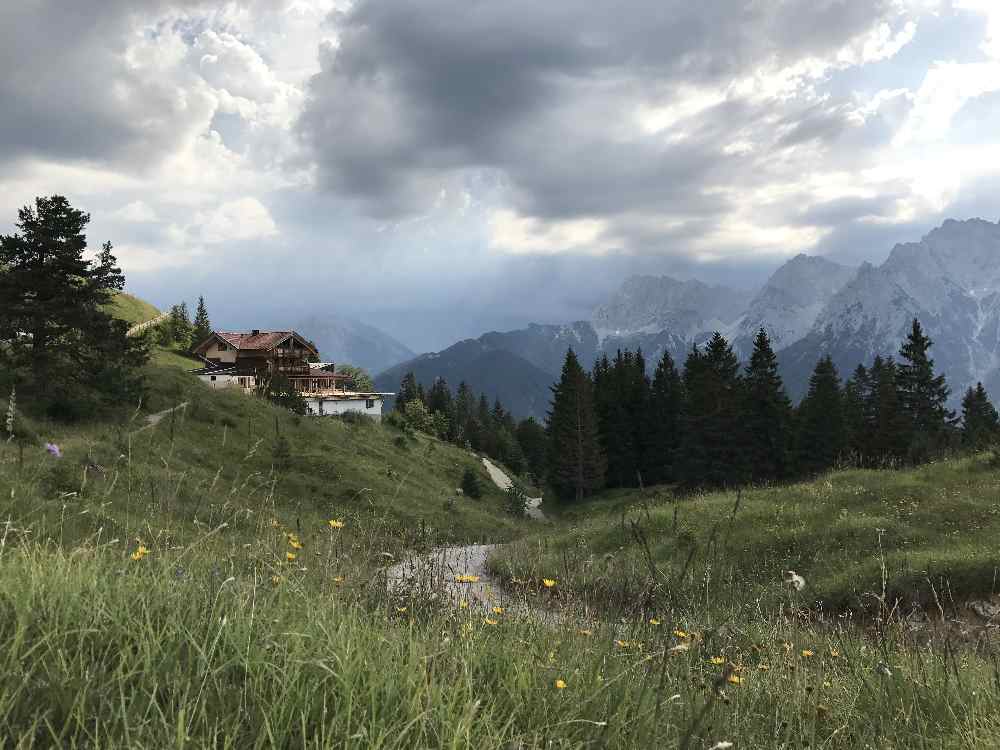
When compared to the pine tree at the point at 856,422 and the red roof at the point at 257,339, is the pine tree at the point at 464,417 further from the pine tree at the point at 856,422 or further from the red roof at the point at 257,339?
the pine tree at the point at 856,422

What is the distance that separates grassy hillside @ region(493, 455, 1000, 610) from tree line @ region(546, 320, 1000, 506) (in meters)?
29.2

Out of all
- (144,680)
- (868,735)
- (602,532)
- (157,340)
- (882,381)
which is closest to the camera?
(144,680)

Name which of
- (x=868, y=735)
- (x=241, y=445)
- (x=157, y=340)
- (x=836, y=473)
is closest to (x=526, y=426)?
(x=157, y=340)

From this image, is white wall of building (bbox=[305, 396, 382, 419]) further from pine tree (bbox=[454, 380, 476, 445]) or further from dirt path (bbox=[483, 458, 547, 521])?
pine tree (bbox=[454, 380, 476, 445])

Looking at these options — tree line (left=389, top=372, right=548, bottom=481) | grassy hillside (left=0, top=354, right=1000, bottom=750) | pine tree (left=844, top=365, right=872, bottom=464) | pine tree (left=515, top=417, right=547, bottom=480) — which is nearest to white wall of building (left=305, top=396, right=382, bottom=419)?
tree line (left=389, top=372, right=548, bottom=481)

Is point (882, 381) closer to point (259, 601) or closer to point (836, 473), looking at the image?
point (836, 473)

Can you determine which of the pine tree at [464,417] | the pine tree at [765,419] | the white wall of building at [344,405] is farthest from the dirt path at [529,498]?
the pine tree at [464,417]

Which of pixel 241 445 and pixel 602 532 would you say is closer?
pixel 602 532

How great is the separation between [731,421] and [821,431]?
406 inches

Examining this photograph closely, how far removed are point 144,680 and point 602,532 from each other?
17924mm

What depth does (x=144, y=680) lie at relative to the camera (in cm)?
222

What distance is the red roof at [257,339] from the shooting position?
76688mm

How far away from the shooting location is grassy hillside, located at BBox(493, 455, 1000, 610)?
11383 millimetres

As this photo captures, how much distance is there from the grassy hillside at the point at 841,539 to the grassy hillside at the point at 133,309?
9577cm
